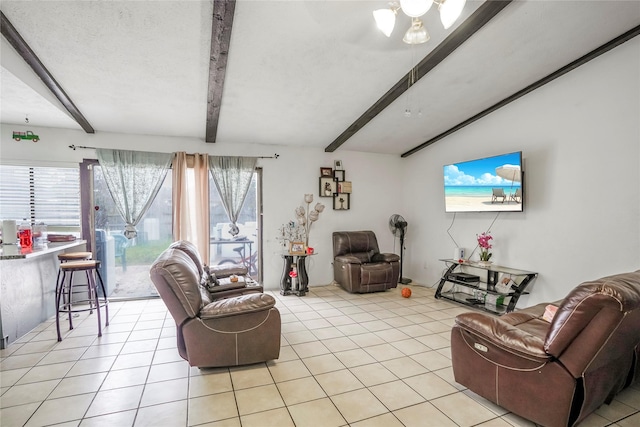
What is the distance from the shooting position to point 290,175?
539 centimetres

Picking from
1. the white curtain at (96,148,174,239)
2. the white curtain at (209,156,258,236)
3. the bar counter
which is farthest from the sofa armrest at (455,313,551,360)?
the white curtain at (96,148,174,239)

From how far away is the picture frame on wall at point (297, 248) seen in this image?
16.1 ft

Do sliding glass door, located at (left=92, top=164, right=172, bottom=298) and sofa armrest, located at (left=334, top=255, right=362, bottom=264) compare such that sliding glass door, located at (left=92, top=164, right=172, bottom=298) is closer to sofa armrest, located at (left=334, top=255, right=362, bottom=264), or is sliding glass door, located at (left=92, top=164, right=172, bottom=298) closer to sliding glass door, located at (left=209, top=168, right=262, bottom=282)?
sliding glass door, located at (left=209, top=168, right=262, bottom=282)

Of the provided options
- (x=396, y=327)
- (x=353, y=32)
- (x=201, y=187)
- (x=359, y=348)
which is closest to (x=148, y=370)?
(x=359, y=348)

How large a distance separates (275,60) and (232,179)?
7.77ft

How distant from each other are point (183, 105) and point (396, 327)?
3.72m

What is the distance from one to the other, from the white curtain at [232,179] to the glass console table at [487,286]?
3.42 m

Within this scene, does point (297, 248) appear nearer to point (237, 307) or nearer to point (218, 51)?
point (237, 307)

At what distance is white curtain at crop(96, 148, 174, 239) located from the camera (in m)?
4.43

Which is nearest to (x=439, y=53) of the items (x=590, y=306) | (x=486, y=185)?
(x=486, y=185)

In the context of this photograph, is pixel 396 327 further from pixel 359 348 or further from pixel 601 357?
pixel 601 357

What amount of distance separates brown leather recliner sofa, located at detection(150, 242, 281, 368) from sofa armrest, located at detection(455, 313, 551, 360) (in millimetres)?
1505

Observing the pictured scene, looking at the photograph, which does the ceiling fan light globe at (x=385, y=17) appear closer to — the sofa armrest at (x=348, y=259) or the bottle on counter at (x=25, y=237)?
the sofa armrest at (x=348, y=259)

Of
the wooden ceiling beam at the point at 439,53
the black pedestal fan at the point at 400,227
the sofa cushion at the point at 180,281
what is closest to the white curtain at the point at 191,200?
the sofa cushion at the point at 180,281
